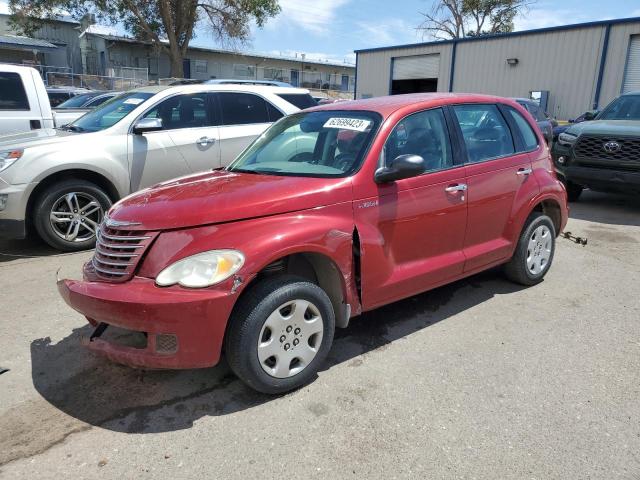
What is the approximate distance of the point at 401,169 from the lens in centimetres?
333

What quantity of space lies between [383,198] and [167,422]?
1.91 meters

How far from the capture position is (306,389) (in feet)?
10.5

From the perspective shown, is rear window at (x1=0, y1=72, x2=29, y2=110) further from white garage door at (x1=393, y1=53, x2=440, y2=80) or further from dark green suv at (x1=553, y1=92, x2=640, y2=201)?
white garage door at (x1=393, y1=53, x2=440, y2=80)

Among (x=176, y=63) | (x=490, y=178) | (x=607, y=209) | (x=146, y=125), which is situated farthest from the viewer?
(x=176, y=63)

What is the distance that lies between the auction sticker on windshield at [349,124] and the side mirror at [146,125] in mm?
2903

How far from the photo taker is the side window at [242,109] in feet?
22.6

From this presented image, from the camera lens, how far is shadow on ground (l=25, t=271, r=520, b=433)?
2.94 metres

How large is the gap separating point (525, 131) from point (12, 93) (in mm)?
6730

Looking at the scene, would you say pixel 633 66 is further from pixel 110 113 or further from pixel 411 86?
pixel 110 113

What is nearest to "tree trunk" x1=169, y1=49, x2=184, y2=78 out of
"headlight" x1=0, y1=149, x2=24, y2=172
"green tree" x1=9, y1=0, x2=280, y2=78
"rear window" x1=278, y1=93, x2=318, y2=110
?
"green tree" x1=9, y1=0, x2=280, y2=78

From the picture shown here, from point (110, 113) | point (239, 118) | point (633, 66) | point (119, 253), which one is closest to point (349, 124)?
point (119, 253)

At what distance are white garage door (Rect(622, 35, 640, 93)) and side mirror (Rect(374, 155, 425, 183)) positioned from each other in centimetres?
1939

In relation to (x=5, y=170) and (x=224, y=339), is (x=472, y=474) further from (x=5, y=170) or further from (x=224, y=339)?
(x=5, y=170)

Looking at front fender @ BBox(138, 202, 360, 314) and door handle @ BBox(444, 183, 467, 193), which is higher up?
door handle @ BBox(444, 183, 467, 193)
